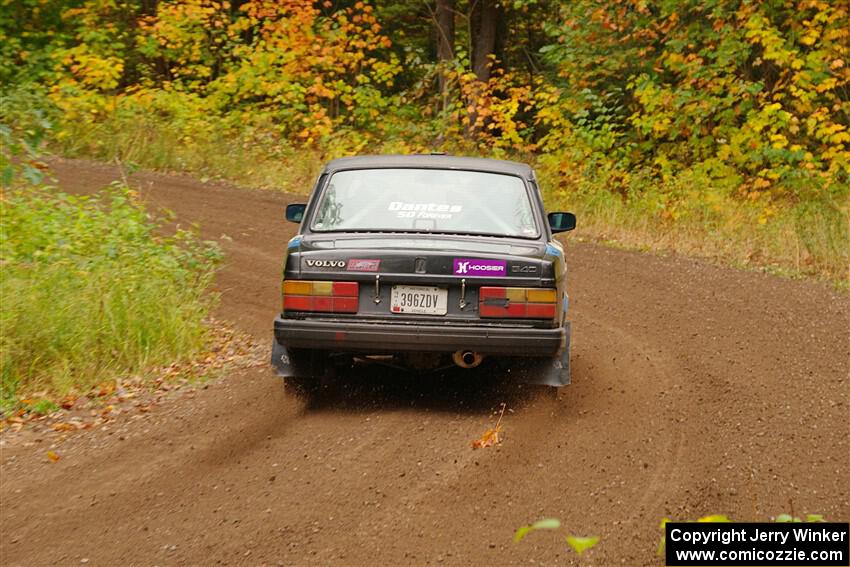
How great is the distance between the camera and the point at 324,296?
6.83 meters

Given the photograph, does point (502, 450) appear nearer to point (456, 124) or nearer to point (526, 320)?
point (526, 320)

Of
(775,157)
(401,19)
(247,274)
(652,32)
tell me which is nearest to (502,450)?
(247,274)

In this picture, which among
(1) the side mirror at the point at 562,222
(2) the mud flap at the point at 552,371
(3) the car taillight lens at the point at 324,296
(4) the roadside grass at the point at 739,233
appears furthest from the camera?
(4) the roadside grass at the point at 739,233

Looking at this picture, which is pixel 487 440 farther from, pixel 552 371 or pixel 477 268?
pixel 477 268

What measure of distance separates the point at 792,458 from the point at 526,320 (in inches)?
66.4

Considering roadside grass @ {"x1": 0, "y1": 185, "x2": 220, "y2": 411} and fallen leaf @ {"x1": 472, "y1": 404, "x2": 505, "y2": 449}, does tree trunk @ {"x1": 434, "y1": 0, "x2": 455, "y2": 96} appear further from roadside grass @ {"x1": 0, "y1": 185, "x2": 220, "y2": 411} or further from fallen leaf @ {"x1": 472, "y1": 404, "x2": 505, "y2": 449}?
fallen leaf @ {"x1": 472, "y1": 404, "x2": 505, "y2": 449}

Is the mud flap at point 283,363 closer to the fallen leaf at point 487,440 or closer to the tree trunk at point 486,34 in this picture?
the fallen leaf at point 487,440

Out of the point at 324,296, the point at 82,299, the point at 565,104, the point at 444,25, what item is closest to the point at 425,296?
the point at 324,296

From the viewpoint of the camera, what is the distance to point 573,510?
208 inches

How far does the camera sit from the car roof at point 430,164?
7797 millimetres

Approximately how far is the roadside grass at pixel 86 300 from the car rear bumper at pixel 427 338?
233 cm

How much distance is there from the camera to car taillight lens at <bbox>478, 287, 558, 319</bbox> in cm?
675

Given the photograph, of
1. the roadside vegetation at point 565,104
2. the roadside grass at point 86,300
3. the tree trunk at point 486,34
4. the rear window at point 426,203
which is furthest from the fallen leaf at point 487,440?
the tree trunk at point 486,34

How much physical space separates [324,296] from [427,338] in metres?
0.68
